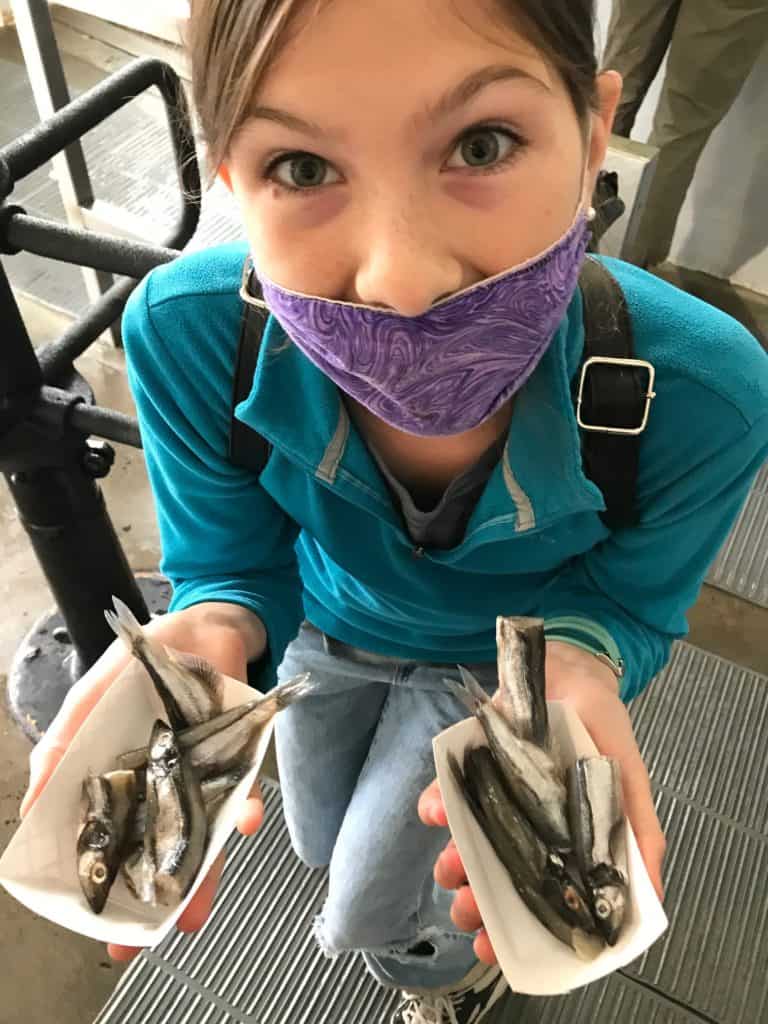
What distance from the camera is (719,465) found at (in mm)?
889

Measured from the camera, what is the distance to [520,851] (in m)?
0.79

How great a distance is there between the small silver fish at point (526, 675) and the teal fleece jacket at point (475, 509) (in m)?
0.12

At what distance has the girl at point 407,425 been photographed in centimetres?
63

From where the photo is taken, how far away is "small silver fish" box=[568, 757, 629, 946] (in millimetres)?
738

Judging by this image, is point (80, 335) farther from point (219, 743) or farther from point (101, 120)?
point (219, 743)

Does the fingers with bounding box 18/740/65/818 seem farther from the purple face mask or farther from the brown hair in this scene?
the brown hair

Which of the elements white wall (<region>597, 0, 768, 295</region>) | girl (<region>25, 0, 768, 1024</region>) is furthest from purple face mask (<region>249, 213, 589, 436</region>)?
white wall (<region>597, 0, 768, 295</region>)

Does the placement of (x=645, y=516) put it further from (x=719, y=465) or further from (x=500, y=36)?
(x=500, y=36)

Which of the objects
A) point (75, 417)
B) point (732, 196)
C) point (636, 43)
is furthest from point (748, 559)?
point (75, 417)

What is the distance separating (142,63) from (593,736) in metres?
1.00

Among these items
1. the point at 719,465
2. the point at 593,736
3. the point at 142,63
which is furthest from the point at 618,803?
the point at 142,63

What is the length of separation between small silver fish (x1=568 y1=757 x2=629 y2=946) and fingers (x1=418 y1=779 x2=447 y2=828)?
0.11 m

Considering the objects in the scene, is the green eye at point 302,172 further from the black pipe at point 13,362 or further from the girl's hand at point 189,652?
the black pipe at point 13,362

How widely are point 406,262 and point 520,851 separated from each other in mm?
504
